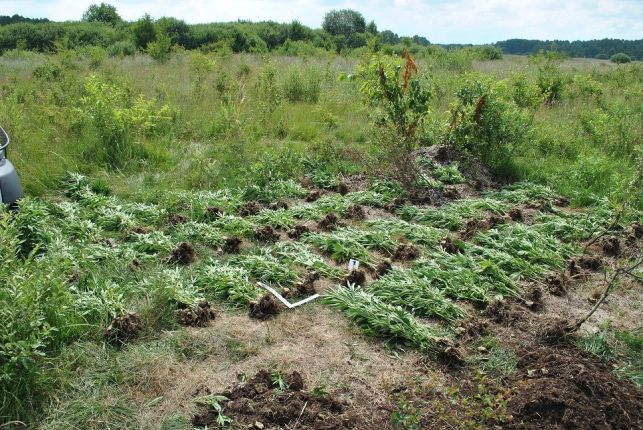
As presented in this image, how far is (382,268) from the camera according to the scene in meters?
4.78

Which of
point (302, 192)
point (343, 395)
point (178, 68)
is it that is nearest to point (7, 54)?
point (178, 68)

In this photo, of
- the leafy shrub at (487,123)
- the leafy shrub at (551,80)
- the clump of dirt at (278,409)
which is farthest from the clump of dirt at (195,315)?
the leafy shrub at (551,80)

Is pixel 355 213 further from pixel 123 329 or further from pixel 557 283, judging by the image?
pixel 123 329

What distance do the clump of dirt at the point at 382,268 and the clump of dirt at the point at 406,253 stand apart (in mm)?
236

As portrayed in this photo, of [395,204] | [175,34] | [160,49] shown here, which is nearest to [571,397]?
[395,204]

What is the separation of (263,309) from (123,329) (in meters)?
1.04

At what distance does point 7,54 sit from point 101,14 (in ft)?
132

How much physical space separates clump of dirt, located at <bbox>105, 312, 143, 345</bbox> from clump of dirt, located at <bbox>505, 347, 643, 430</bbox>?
2.52m

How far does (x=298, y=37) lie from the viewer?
51938mm

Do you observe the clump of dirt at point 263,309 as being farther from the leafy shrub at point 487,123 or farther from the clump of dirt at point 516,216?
the leafy shrub at point 487,123

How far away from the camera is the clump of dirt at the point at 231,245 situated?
17.0 feet

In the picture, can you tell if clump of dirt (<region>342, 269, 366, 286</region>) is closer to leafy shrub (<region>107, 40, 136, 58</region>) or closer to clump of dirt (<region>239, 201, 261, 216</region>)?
clump of dirt (<region>239, 201, 261, 216</region>)

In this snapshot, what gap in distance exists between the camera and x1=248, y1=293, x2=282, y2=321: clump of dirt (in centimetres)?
407

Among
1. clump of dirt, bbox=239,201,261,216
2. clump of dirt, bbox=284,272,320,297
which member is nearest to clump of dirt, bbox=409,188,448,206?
clump of dirt, bbox=239,201,261,216
